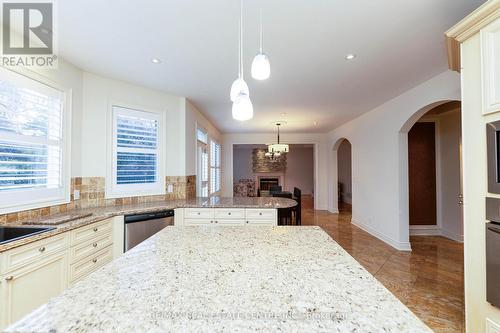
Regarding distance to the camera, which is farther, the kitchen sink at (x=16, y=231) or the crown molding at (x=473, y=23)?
the kitchen sink at (x=16, y=231)

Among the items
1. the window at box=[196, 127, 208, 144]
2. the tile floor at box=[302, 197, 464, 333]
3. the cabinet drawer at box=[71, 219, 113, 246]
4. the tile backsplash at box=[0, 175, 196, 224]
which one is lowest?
the tile floor at box=[302, 197, 464, 333]

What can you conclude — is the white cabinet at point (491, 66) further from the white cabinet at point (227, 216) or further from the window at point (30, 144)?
the window at point (30, 144)

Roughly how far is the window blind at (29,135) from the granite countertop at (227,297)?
1792 mm

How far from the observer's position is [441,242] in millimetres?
4047

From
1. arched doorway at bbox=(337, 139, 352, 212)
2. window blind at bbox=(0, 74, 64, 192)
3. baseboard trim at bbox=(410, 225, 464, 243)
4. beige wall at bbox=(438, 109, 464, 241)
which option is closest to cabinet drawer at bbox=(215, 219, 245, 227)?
window blind at bbox=(0, 74, 64, 192)

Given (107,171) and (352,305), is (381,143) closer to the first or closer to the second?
(352,305)

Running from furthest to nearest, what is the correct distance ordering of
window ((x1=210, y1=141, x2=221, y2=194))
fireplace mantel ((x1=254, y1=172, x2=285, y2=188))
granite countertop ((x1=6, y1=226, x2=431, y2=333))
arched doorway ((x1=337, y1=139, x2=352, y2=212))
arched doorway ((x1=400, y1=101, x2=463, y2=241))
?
fireplace mantel ((x1=254, y1=172, x2=285, y2=188)) → arched doorway ((x1=337, y1=139, x2=352, y2=212)) → window ((x1=210, y1=141, x2=221, y2=194)) → arched doorway ((x1=400, y1=101, x2=463, y2=241)) → granite countertop ((x1=6, y1=226, x2=431, y2=333))

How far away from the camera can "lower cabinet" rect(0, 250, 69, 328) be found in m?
1.50

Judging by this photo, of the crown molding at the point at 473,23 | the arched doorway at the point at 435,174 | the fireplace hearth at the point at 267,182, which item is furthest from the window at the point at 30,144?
the fireplace hearth at the point at 267,182

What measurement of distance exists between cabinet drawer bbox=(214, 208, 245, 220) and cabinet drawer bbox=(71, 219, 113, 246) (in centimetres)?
130

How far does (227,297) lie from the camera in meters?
0.75

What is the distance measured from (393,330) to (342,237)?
13.8ft

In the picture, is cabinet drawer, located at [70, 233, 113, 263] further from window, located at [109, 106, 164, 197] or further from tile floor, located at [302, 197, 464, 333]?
tile floor, located at [302, 197, 464, 333]

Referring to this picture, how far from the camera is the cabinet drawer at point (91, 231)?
80.5 inches
